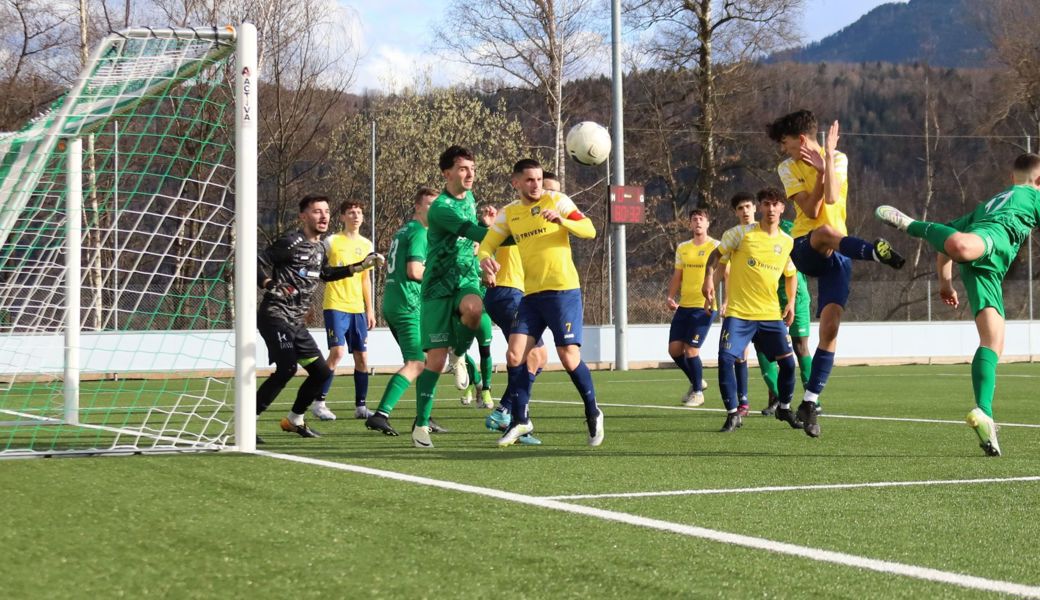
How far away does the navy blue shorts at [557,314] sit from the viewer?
7312 millimetres

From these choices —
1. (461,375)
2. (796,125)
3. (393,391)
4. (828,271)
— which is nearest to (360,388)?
(461,375)

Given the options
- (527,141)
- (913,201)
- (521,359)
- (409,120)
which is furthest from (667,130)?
(521,359)

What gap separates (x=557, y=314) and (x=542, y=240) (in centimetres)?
47

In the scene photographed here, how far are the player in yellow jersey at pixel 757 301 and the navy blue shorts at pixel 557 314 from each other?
1847 mm

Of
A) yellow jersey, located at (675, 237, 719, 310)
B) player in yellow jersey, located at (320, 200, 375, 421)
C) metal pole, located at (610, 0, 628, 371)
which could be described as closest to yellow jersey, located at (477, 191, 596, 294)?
player in yellow jersey, located at (320, 200, 375, 421)

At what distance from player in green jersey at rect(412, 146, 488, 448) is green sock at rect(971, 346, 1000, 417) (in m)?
3.02

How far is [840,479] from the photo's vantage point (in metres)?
5.79

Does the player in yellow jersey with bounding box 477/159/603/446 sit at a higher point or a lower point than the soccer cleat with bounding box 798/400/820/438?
higher

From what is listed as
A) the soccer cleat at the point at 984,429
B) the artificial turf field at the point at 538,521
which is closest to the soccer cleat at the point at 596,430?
the artificial turf field at the point at 538,521

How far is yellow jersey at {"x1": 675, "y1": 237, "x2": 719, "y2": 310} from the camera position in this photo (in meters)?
12.5

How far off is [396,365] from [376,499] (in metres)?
15.6

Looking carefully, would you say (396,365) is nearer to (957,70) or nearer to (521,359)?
(521,359)

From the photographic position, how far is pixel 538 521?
14.6 feet

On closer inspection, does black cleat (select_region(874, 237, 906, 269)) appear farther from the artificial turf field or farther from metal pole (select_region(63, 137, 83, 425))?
metal pole (select_region(63, 137, 83, 425))
